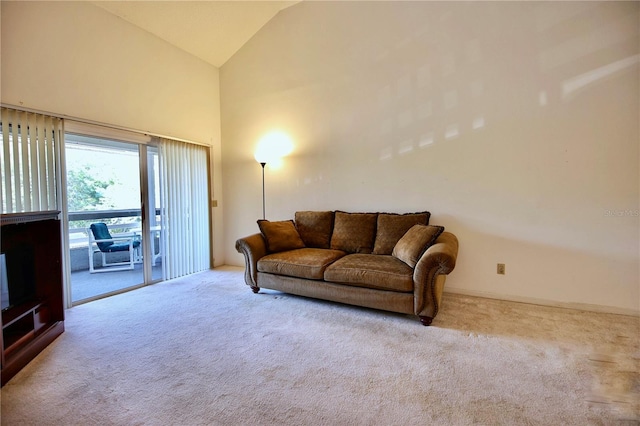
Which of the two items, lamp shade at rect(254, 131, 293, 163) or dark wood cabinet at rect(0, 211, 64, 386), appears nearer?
dark wood cabinet at rect(0, 211, 64, 386)

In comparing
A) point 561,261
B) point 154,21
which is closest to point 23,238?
point 154,21

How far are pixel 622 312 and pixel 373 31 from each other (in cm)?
391

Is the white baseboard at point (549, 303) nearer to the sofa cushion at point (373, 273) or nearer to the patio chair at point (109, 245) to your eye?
the sofa cushion at point (373, 273)

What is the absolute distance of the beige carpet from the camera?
1466mm

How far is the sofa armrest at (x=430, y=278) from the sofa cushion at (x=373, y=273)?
0.29 feet

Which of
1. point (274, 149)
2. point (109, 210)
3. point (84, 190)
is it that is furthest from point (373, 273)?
point (109, 210)

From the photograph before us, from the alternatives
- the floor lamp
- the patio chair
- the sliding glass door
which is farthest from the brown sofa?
the patio chair

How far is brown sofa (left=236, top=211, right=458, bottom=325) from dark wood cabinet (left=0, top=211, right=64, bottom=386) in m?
1.61

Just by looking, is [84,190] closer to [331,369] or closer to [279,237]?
[279,237]

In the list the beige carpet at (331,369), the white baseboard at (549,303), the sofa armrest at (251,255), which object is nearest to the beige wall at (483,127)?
the white baseboard at (549,303)

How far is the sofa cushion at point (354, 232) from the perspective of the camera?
336 centimetres

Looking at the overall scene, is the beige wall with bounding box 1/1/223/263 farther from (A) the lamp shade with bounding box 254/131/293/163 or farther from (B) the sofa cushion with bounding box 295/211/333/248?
(B) the sofa cushion with bounding box 295/211/333/248

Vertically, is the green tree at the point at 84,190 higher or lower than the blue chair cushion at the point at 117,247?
higher

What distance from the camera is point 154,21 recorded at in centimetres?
342
